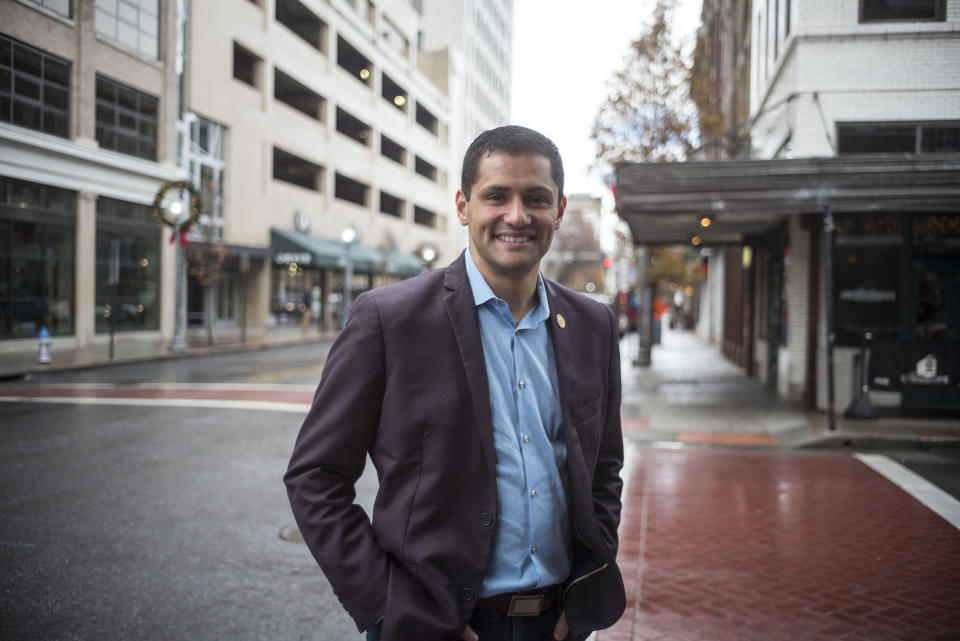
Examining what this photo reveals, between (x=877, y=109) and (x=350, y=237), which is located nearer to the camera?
(x=877, y=109)

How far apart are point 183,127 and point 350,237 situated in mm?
21511

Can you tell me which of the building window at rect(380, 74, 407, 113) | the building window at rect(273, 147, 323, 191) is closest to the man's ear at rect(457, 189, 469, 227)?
the building window at rect(273, 147, 323, 191)

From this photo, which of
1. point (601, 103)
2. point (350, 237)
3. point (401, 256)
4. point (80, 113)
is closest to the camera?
point (80, 113)

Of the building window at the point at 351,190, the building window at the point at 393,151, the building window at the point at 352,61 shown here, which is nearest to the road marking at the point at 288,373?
the building window at the point at 352,61

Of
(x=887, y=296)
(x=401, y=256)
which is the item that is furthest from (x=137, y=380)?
(x=401, y=256)

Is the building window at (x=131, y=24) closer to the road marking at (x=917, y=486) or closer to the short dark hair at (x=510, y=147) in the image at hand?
the short dark hair at (x=510, y=147)

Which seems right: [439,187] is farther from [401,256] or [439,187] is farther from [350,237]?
[350,237]

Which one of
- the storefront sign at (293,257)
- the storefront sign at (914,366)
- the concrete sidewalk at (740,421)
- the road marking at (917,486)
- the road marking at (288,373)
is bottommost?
the road marking at (917,486)

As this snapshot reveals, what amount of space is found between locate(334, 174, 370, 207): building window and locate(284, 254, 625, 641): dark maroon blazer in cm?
3963

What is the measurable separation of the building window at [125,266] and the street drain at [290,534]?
2.27 metres

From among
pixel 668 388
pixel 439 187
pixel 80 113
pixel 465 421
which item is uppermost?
pixel 439 187

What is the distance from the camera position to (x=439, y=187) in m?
55.7

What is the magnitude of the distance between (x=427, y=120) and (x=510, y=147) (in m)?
52.8

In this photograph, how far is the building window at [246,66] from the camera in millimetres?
17766
